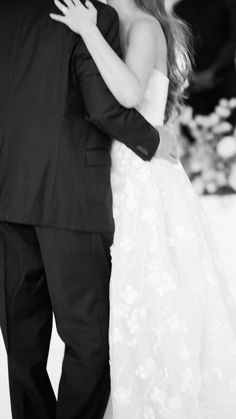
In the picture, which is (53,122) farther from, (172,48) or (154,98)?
(172,48)

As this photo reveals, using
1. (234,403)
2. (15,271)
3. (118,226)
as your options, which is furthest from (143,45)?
(234,403)

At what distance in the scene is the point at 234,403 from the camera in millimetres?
1897

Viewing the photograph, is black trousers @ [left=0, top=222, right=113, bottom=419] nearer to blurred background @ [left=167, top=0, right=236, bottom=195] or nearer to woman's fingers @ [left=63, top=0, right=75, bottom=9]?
woman's fingers @ [left=63, top=0, right=75, bottom=9]

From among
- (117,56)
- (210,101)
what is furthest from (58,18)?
(210,101)

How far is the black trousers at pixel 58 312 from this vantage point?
5.60ft

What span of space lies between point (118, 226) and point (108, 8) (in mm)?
573

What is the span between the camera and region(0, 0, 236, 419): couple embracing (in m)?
1.66

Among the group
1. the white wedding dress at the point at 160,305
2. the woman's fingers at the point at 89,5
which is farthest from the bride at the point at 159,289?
the woman's fingers at the point at 89,5

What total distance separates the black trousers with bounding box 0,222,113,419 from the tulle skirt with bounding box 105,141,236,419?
60 mm

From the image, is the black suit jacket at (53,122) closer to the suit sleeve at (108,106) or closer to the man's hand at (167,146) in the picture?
the suit sleeve at (108,106)

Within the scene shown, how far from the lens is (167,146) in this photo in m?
1.82

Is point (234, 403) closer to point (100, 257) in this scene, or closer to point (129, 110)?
point (100, 257)

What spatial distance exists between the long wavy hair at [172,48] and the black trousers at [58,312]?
20.5 inches

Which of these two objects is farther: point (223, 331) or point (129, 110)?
point (223, 331)
